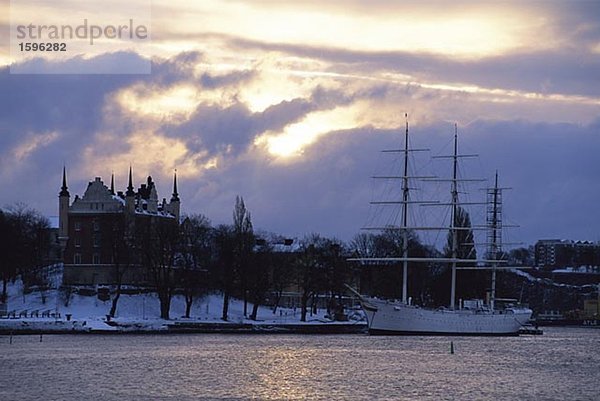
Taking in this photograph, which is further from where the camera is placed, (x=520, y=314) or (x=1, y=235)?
(x=520, y=314)

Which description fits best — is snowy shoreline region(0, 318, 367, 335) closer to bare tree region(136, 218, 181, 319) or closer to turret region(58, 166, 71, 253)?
bare tree region(136, 218, 181, 319)

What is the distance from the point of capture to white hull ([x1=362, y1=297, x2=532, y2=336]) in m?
139

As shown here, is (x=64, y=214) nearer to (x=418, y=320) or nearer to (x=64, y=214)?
(x=64, y=214)

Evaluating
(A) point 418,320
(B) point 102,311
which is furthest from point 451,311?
(B) point 102,311

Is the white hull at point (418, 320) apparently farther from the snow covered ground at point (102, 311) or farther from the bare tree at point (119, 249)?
the bare tree at point (119, 249)

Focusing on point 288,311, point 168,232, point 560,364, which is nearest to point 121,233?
point 168,232

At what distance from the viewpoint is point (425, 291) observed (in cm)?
17050

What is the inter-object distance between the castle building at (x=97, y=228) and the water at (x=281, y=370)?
3846cm

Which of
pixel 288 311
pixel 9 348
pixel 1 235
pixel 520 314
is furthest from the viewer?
pixel 288 311

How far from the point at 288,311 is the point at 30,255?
130 feet

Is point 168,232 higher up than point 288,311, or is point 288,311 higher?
point 168,232

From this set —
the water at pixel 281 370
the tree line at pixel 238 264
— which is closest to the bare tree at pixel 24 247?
the tree line at pixel 238 264

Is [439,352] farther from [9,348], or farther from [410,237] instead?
[410,237]

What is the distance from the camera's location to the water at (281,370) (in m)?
59.8
